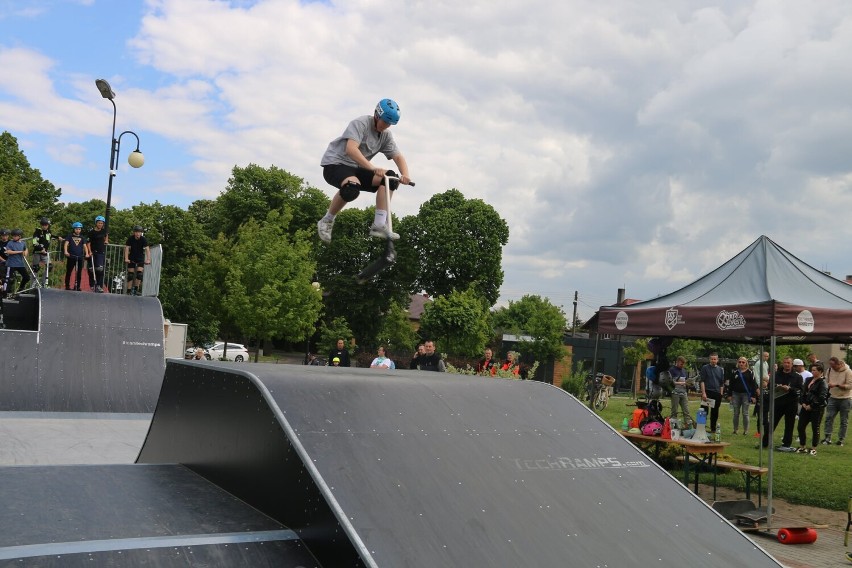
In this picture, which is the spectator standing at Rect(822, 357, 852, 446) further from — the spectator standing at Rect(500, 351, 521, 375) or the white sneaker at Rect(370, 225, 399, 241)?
the white sneaker at Rect(370, 225, 399, 241)

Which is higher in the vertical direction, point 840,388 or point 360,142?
point 360,142

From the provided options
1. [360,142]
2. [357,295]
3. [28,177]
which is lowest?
[357,295]

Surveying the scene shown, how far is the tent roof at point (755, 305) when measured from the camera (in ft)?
24.1

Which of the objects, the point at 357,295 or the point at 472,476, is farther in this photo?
the point at 357,295

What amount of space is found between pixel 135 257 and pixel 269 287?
1714cm

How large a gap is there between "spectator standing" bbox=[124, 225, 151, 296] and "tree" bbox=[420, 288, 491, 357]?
28739 millimetres

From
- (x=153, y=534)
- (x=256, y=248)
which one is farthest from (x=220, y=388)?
(x=256, y=248)

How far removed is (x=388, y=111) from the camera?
5.70 m

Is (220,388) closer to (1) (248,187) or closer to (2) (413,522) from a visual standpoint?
(2) (413,522)

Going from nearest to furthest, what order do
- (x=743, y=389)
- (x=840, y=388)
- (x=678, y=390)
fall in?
(x=678, y=390) → (x=840, y=388) → (x=743, y=389)

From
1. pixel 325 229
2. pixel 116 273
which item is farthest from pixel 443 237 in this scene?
pixel 325 229

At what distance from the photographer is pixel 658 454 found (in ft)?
32.6

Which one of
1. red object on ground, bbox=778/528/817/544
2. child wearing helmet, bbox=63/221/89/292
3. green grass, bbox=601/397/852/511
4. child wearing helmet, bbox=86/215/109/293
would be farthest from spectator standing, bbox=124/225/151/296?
red object on ground, bbox=778/528/817/544

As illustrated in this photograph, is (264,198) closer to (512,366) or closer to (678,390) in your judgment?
(512,366)
